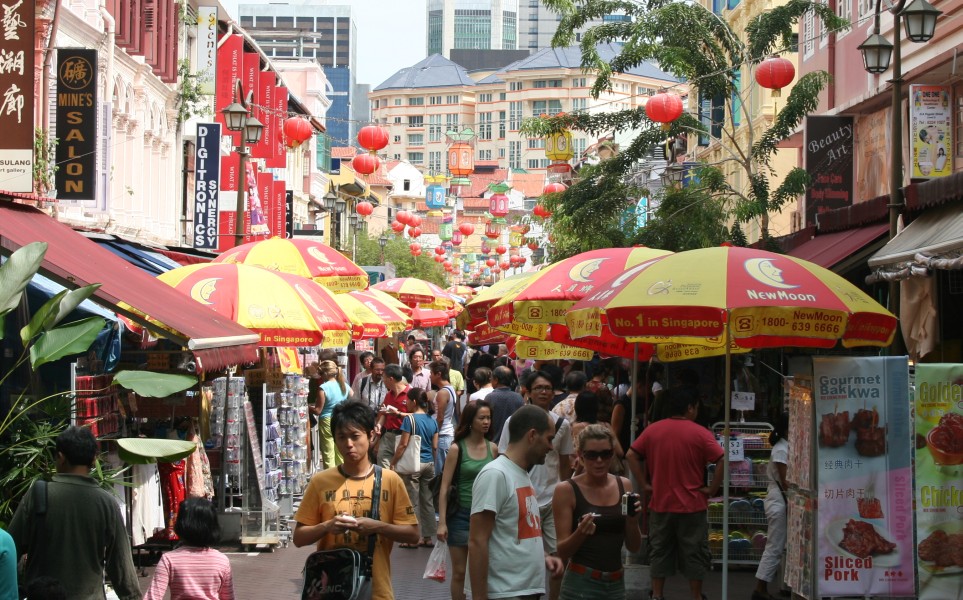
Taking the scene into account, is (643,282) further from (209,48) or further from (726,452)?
(209,48)

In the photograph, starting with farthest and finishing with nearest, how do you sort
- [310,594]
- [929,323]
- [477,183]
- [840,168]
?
[477,183]
[840,168]
[929,323]
[310,594]

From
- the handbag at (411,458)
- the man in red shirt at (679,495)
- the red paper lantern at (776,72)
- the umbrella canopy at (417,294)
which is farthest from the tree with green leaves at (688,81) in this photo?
the umbrella canopy at (417,294)

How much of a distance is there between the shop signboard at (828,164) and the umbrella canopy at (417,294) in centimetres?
1013

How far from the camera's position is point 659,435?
10.2 m

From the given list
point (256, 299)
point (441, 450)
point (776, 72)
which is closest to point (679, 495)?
point (256, 299)

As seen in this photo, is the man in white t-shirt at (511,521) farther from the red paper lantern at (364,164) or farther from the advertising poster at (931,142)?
the red paper lantern at (364,164)

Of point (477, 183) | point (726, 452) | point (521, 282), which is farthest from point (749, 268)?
point (477, 183)

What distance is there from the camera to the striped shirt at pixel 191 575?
6.74 m

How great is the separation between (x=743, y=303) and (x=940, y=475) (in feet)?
5.53

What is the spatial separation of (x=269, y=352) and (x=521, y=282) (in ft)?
10.5

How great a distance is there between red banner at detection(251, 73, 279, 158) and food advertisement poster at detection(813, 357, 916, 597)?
2677cm

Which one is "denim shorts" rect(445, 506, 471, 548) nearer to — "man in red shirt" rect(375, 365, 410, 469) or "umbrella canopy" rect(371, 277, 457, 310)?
"man in red shirt" rect(375, 365, 410, 469)

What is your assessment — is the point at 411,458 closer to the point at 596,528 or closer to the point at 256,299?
the point at 256,299

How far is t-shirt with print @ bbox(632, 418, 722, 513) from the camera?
1009cm
